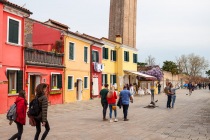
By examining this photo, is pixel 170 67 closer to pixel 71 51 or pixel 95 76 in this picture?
pixel 95 76

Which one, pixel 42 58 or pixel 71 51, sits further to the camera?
pixel 71 51

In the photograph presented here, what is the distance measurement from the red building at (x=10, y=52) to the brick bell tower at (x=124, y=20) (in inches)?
1340

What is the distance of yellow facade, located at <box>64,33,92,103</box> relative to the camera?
75.4 feet

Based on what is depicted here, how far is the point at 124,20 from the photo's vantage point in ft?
163

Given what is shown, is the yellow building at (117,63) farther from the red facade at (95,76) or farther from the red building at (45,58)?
the red building at (45,58)

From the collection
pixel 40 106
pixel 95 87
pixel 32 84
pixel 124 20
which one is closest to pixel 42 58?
pixel 32 84

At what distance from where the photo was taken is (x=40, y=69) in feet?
63.7

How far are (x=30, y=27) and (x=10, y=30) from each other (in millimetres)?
7485

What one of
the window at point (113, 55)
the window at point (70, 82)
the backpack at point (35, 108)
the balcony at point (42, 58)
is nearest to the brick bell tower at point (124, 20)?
the window at point (113, 55)

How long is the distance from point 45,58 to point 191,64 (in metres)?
71.2

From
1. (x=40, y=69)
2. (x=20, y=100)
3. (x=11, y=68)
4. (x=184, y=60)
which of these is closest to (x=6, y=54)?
(x=11, y=68)

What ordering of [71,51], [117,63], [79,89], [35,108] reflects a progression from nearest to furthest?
[35,108], [71,51], [79,89], [117,63]

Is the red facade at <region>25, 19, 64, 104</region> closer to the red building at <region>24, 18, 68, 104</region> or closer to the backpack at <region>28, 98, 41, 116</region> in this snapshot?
the red building at <region>24, 18, 68, 104</region>

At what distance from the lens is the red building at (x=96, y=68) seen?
2767 centimetres
